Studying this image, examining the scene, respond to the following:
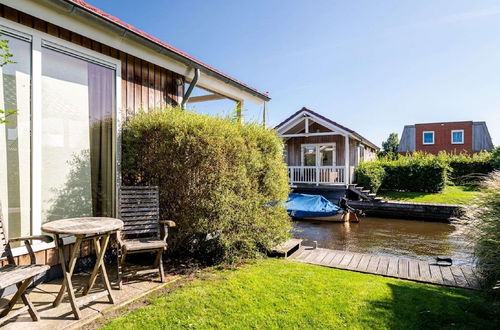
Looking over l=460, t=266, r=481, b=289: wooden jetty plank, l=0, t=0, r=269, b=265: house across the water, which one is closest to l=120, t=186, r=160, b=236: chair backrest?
l=0, t=0, r=269, b=265: house across the water

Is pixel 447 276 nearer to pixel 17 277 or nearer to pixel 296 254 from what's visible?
pixel 296 254

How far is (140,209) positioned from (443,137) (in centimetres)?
3437

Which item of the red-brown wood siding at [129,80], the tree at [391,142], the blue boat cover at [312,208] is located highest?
the tree at [391,142]

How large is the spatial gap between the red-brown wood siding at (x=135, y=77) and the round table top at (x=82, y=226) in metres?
2.05

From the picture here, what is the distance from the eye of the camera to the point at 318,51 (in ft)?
39.1

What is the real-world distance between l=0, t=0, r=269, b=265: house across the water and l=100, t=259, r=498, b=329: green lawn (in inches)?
75.7

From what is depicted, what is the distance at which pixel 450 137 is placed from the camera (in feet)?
97.0

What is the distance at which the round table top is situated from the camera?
8.65 feet

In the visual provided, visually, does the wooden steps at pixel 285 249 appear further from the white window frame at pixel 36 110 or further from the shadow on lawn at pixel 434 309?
the white window frame at pixel 36 110

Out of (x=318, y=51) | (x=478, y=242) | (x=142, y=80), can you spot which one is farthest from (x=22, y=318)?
(x=318, y=51)

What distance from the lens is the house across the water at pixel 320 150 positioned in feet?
53.8

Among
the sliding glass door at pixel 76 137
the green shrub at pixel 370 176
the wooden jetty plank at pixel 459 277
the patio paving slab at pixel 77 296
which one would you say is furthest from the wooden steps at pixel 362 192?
the sliding glass door at pixel 76 137

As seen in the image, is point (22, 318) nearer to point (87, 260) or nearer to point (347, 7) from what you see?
point (87, 260)

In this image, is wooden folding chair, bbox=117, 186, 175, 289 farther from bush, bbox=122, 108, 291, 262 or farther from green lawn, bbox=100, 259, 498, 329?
green lawn, bbox=100, 259, 498, 329
